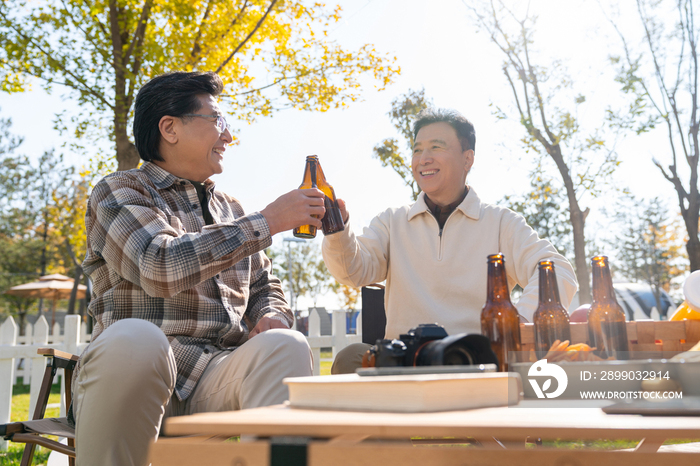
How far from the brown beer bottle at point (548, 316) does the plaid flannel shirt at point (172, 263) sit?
924 mm

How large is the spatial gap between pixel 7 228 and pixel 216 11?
27987 millimetres

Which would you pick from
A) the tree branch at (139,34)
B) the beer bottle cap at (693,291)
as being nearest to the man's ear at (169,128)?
the beer bottle cap at (693,291)

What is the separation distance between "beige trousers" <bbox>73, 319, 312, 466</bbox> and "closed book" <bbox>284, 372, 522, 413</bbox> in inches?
34.8

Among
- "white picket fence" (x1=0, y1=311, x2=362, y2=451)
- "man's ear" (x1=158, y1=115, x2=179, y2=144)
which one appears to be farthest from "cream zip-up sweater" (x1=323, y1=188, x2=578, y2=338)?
"white picket fence" (x1=0, y1=311, x2=362, y2=451)

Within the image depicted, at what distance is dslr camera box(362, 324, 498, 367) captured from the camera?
3.12 ft

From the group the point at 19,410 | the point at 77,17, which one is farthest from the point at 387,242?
the point at 19,410

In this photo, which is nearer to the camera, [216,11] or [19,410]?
[216,11]

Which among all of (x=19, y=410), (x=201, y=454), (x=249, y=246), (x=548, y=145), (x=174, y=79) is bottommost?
(x=19, y=410)

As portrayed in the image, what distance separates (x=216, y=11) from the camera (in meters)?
6.55

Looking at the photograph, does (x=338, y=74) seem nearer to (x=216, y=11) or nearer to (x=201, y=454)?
(x=216, y=11)

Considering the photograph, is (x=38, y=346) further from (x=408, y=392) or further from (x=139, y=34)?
(x=408, y=392)

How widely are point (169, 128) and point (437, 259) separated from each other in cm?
149

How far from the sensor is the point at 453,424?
0.61m

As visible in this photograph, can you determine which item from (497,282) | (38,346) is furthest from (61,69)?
(497,282)
